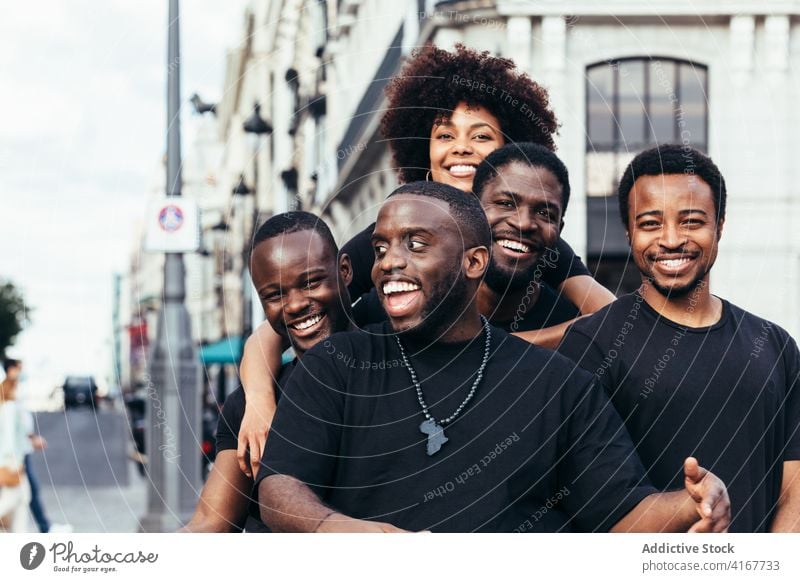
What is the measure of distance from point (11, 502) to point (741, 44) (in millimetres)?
3138

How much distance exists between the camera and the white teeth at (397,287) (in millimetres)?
2842

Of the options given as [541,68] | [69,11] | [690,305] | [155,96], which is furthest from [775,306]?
[541,68]

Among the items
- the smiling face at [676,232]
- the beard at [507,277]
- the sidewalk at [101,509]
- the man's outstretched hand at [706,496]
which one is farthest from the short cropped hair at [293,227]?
the man's outstretched hand at [706,496]

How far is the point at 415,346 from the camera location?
2.87 m

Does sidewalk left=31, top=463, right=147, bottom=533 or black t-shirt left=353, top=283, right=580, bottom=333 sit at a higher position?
black t-shirt left=353, top=283, right=580, bottom=333

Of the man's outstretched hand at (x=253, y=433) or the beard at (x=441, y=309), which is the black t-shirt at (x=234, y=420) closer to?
the man's outstretched hand at (x=253, y=433)

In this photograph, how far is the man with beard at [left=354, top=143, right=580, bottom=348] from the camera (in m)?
3.34

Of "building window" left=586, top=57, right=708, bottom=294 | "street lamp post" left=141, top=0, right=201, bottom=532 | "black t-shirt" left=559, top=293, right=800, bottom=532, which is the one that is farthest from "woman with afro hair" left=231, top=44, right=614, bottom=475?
"building window" left=586, top=57, right=708, bottom=294

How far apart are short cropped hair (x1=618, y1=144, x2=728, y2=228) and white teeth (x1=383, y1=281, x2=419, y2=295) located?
0.70m

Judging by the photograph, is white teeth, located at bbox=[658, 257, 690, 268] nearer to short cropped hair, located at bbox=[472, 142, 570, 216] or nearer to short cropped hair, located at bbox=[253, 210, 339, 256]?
short cropped hair, located at bbox=[472, 142, 570, 216]

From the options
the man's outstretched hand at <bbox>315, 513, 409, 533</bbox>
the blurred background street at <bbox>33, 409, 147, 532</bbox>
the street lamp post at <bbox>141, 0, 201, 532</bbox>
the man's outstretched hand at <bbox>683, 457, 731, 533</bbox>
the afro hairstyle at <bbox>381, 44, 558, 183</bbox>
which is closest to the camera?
the man's outstretched hand at <bbox>683, 457, 731, 533</bbox>

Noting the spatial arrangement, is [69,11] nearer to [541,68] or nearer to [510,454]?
[510,454]

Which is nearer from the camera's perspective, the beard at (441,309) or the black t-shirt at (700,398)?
the beard at (441,309)

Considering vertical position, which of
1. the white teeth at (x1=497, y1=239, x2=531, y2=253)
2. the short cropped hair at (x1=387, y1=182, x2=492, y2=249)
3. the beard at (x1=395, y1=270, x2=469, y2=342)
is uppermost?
the short cropped hair at (x1=387, y1=182, x2=492, y2=249)
